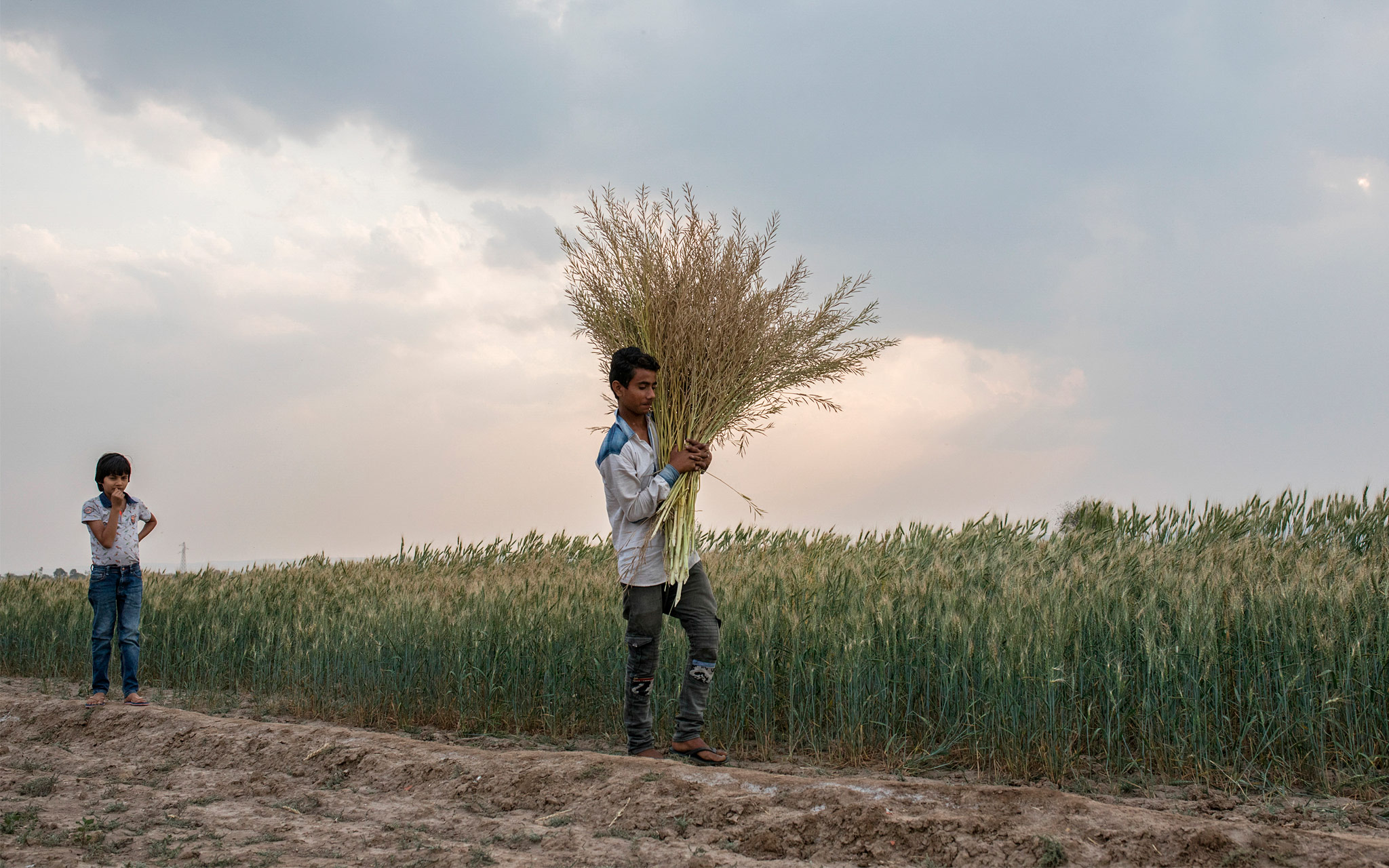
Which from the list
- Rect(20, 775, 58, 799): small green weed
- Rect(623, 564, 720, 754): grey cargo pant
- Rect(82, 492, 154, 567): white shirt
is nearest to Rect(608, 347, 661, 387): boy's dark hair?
Rect(623, 564, 720, 754): grey cargo pant

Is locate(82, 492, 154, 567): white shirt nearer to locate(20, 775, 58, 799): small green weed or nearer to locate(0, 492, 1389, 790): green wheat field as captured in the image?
locate(0, 492, 1389, 790): green wheat field

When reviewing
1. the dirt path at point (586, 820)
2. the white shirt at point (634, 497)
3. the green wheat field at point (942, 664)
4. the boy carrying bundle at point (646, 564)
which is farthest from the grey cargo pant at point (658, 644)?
the green wheat field at point (942, 664)

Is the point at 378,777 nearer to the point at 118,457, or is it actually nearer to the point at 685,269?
the point at 685,269

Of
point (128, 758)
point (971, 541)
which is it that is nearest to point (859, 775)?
point (128, 758)

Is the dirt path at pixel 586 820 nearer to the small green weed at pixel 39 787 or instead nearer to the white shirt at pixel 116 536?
the small green weed at pixel 39 787

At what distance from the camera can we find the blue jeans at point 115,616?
7.27 meters

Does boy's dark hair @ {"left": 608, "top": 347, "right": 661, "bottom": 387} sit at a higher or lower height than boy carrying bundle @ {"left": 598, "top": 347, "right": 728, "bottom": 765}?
higher

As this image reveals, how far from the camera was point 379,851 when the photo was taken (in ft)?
11.8

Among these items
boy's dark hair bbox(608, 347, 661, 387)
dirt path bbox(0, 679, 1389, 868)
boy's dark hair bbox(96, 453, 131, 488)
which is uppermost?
boy's dark hair bbox(608, 347, 661, 387)

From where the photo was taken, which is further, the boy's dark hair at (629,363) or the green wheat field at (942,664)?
the green wheat field at (942,664)

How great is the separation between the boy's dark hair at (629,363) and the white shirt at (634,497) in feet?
0.70

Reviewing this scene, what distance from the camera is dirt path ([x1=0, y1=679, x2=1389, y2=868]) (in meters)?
3.52

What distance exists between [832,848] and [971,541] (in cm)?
823

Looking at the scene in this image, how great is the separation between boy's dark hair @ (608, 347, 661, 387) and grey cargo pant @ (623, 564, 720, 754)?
3.39 ft
